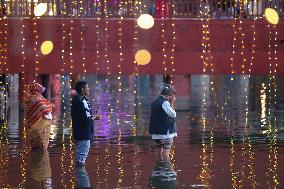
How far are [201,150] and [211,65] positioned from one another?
27.4 ft

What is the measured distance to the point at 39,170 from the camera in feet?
45.6

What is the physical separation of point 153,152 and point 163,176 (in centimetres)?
338

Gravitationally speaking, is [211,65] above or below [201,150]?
above

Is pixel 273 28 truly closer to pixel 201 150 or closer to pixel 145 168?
pixel 201 150

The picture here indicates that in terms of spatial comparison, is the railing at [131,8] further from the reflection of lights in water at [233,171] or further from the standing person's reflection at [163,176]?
the standing person's reflection at [163,176]

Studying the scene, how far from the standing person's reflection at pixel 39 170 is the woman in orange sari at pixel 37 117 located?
0.28 m

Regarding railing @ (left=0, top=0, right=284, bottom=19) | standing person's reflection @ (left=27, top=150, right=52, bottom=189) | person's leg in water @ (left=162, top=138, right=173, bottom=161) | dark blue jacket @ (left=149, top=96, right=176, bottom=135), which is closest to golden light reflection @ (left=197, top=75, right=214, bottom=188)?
person's leg in water @ (left=162, top=138, right=173, bottom=161)

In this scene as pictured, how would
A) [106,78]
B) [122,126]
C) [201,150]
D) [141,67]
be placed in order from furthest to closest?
[106,78], [141,67], [122,126], [201,150]

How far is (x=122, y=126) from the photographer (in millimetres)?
22969

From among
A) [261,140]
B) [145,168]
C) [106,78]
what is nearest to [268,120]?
[261,140]

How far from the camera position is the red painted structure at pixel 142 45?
2453 centimetres

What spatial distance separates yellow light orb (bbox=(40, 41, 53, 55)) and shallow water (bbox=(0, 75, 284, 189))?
Result: 2.20m

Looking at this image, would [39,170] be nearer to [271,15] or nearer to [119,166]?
[119,166]

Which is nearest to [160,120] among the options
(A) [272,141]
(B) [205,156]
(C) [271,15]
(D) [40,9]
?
(B) [205,156]
